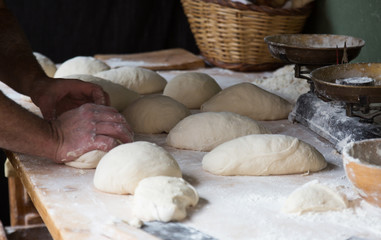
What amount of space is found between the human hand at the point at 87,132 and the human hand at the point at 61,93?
0.24 meters

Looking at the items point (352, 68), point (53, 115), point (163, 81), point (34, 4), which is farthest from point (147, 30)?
point (352, 68)

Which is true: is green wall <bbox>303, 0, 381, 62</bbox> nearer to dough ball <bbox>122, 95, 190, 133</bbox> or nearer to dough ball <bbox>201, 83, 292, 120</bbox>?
dough ball <bbox>201, 83, 292, 120</bbox>

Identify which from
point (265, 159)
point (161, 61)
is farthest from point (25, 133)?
point (161, 61)

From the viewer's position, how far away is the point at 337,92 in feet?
5.64

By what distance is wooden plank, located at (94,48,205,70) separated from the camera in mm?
3539

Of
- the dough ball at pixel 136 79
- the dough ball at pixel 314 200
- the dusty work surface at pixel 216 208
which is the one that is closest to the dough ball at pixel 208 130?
the dusty work surface at pixel 216 208

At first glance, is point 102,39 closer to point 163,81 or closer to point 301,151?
point 163,81

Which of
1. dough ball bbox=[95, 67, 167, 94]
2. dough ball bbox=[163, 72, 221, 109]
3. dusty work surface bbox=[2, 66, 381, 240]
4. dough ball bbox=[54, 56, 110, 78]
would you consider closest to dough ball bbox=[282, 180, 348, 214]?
dusty work surface bbox=[2, 66, 381, 240]

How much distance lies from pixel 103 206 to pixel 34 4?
3080 millimetres

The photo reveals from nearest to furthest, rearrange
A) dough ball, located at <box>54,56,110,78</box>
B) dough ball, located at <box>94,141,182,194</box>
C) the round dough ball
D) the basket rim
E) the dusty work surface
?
1. the dusty work surface
2. dough ball, located at <box>94,141,182,194</box>
3. dough ball, located at <box>54,56,110,78</box>
4. the basket rim
5. the round dough ball

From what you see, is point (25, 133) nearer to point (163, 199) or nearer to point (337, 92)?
point (163, 199)

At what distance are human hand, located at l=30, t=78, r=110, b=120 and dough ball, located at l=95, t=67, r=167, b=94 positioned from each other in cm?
69

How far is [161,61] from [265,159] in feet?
6.53

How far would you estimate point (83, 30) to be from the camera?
440 centimetres
